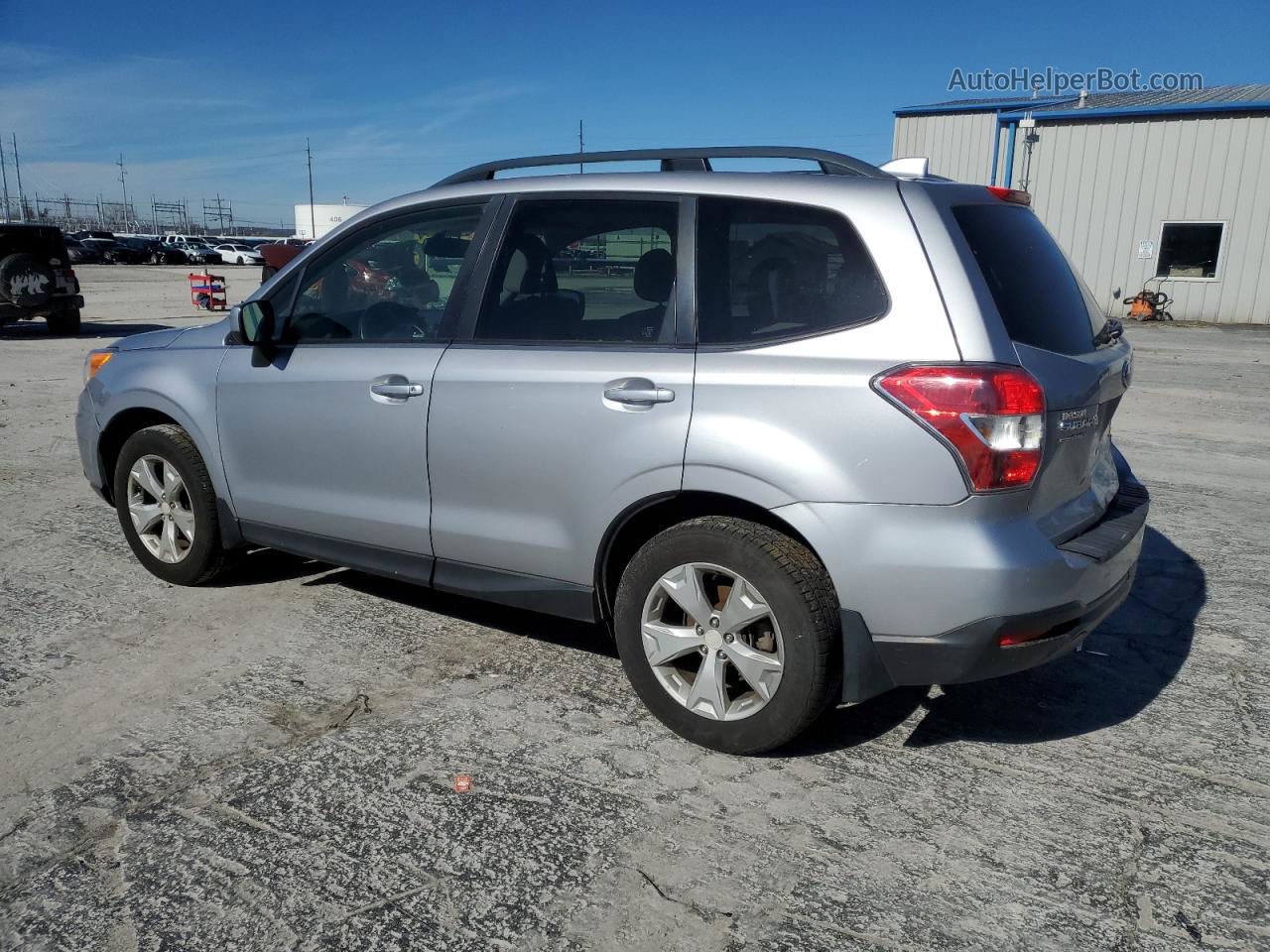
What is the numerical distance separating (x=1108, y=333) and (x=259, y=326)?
10.7 ft

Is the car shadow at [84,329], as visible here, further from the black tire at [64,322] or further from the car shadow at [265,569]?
the car shadow at [265,569]

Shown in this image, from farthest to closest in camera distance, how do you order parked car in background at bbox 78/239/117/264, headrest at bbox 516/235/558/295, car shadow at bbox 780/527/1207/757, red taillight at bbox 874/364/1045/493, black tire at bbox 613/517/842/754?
parked car in background at bbox 78/239/117/264
headrest at bbox 516/235/558/295
car shadow at bbox 780/527/1207/757
black tire at bbox 613/517/842/754
red taillight at bbox 874/364/1045/493

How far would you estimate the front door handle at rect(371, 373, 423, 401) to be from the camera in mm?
3824

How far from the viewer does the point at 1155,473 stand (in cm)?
746

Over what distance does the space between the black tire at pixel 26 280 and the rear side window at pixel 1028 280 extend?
627 inches

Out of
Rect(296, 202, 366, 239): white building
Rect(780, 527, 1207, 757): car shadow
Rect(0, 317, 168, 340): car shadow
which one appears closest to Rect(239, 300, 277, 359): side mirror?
Rect(780, 527, 1207, 757): car shadow

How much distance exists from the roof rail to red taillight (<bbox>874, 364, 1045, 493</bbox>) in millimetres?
764

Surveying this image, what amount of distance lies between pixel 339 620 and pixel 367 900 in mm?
2062

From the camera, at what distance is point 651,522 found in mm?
3457

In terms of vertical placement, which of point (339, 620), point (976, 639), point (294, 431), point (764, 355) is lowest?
point (339, 620)

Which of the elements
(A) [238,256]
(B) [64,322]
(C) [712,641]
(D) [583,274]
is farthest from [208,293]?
(A) [238,256]

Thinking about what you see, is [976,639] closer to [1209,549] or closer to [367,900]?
[367,900]

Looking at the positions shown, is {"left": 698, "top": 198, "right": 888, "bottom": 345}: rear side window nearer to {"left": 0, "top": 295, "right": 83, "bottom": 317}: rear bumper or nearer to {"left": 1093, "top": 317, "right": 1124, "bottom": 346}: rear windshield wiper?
{"left": 1093, "top": 317, "right": 1124, "bottom": 346}: rear windshield wiper

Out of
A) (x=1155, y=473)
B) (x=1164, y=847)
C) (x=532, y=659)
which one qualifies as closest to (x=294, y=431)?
(x=532, y=659)
